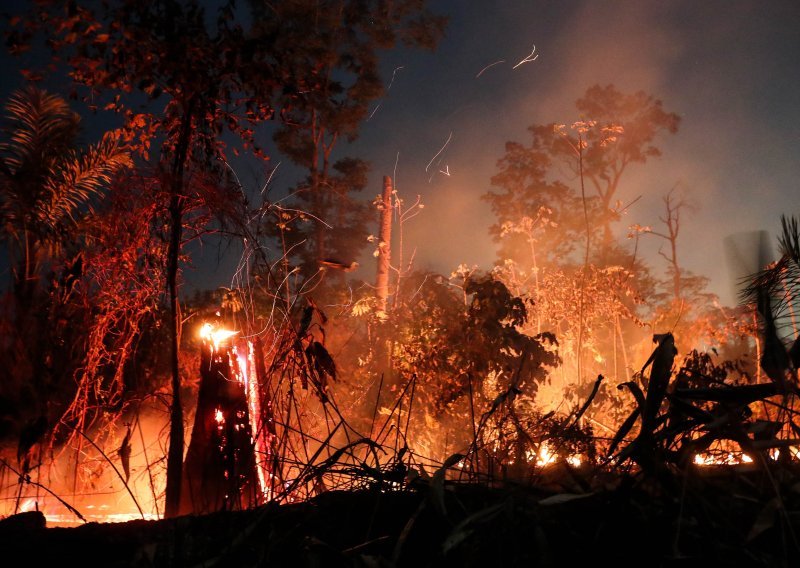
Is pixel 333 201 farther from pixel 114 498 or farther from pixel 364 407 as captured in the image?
pixel 114 498

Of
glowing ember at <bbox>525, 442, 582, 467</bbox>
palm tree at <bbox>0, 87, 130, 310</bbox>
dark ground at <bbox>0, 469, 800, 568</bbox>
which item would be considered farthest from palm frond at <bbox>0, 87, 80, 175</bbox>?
glowing ember at <bbox>525, 442, 582, 467</bbox>

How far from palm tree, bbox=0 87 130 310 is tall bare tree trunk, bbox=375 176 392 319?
6320mm

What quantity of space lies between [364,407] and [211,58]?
7.32m

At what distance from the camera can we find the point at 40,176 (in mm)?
8453

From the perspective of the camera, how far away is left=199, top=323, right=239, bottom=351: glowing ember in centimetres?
534

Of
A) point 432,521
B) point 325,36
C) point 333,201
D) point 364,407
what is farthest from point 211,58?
point 333,201

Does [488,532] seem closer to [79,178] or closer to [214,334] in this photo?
[214,334]

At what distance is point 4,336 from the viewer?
773 cm

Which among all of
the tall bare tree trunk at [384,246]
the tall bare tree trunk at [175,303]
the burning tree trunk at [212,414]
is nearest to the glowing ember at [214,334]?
the burning tree trunk at [212,414]

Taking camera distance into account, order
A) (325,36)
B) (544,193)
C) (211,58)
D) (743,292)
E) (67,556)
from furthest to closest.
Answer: (544,193) → (325,36) → (211,58) → (743,292) → (67,556)

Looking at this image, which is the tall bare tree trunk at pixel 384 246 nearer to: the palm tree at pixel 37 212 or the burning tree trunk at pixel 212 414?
the palm tree at pixel 37 212

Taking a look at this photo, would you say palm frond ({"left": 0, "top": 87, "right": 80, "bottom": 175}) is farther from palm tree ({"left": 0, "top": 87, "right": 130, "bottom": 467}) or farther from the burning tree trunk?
the burning tree trunk

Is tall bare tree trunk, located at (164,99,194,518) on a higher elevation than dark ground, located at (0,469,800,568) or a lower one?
higher

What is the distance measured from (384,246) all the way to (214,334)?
8.25 meters
